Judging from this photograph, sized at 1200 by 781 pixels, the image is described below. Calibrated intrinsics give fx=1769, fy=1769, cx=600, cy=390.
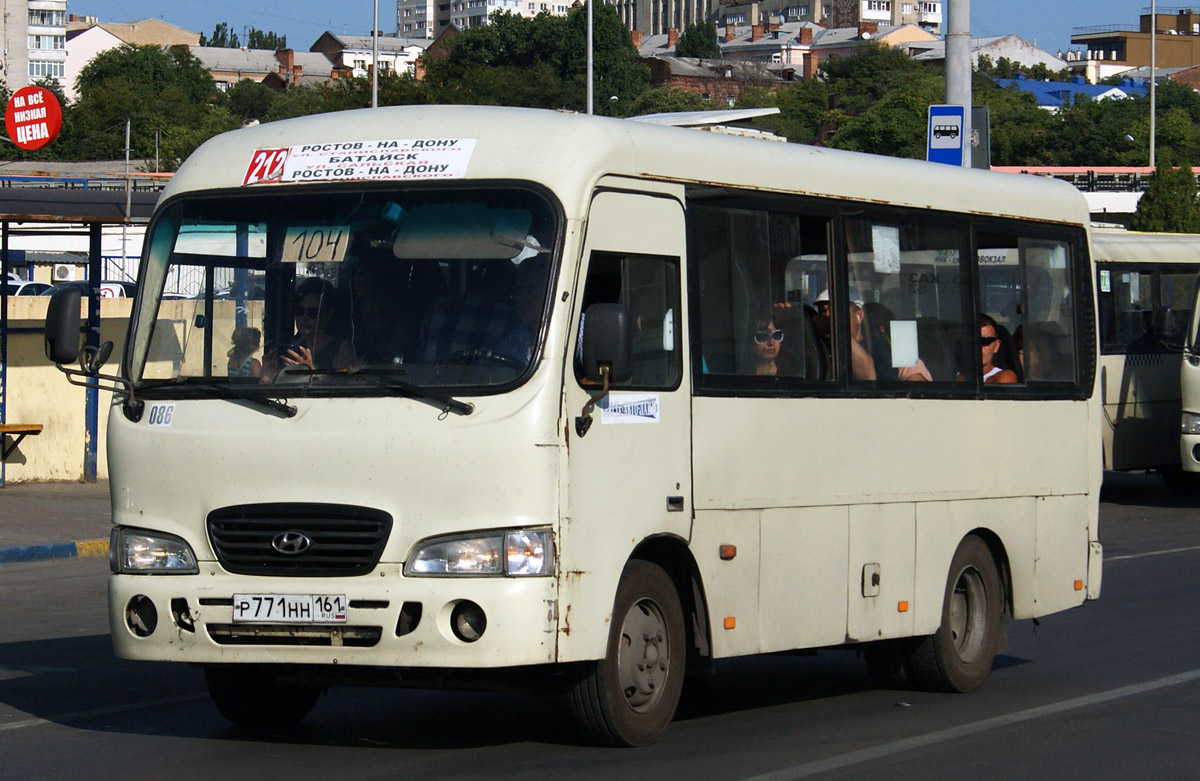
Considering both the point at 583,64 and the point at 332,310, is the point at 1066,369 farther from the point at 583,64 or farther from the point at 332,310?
the point at 583,64

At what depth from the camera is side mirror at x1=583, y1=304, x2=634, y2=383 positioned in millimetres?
6480

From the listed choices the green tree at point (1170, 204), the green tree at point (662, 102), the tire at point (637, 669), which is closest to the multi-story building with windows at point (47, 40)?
the green tree at point (662, 102)

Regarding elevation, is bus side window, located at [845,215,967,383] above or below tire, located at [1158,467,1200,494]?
above

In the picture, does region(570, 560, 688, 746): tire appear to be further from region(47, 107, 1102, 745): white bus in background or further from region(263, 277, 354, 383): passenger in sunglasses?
region(263, 277, 354, 383): passenger in sunglasses

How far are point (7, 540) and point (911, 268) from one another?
9.35m

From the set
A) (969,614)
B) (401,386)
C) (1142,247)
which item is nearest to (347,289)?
(401,386)

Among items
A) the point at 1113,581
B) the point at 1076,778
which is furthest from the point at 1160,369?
the point at 1076,778

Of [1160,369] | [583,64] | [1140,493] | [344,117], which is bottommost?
[1140,493]

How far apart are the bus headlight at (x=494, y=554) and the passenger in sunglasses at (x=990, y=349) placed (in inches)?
141

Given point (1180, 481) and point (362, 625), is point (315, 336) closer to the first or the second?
point (362, 625)

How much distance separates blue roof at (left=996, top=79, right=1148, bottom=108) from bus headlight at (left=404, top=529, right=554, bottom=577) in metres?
141

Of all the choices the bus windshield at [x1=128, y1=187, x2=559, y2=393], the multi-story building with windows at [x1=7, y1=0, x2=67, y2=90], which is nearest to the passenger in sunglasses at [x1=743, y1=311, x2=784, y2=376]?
the bus windshield at [x1=128, y1=187, x2=559, y2=393]

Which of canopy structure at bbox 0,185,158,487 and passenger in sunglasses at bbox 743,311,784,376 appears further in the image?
canopy structure at bbox 0,185,158,487

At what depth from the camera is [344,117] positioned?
7.41 m
